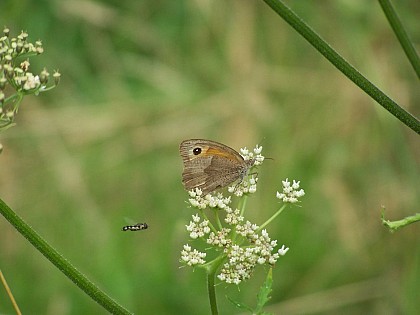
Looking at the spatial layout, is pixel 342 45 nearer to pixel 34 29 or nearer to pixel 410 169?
pixel 410 169

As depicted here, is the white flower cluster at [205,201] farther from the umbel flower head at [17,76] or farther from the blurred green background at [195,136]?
the blurred green background at [195,136]

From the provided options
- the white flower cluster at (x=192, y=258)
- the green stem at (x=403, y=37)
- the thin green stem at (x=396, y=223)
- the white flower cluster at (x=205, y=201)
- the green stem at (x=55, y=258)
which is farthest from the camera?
the green stem at (x=403, y=37)

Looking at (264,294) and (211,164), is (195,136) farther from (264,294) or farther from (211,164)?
(264,294)

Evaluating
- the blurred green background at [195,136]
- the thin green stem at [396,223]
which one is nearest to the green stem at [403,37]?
the thin green stem at [396,223]

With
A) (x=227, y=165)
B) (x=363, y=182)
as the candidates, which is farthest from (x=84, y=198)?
(x=227, y=165)

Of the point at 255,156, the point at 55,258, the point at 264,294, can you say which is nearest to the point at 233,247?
the point at 264,294
